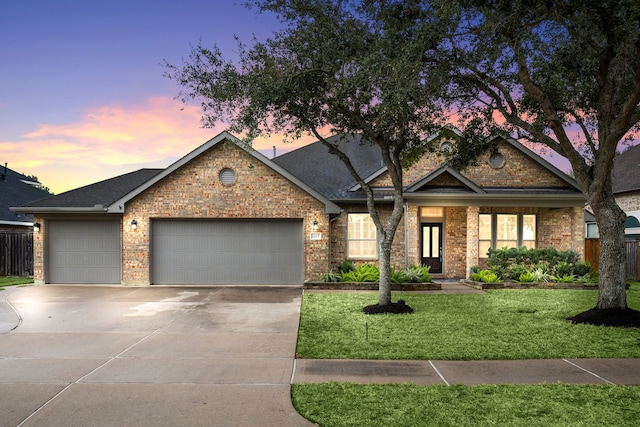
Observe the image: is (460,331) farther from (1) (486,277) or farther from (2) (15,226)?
(2) (15,226)

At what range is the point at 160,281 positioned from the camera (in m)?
16.6

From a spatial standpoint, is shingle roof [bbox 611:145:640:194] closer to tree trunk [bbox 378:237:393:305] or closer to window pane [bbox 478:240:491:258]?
window pane [bbox 478:240:491:258]

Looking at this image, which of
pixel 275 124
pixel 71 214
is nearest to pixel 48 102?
pixel 71 214

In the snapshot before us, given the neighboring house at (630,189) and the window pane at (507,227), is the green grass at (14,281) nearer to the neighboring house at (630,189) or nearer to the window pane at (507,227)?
the window pane at (507,227)

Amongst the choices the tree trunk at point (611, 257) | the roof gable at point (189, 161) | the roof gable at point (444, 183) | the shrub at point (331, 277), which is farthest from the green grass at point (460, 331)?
the roof gable at point (444, 183)

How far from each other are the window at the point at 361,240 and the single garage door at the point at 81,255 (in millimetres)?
8230

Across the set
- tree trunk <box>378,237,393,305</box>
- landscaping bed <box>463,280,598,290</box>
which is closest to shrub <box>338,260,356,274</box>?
landscaping bed <box>463,280,598,290</box>

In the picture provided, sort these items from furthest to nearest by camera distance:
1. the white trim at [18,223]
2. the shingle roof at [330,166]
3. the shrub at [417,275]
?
1. the white trim at [18,223]
2. the shingle roof at [330,166]
3. the shrub at [417,275]

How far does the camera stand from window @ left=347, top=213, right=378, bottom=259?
17.8 metres

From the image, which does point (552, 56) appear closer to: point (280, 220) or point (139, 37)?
point (280, 220)

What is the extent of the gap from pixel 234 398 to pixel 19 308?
8.96 meters

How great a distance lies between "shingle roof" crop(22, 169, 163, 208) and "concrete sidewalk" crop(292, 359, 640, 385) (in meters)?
12.5

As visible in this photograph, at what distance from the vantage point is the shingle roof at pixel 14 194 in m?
24.9

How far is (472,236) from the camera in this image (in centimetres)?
1738
